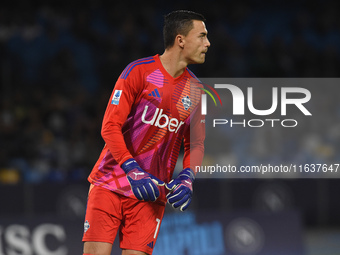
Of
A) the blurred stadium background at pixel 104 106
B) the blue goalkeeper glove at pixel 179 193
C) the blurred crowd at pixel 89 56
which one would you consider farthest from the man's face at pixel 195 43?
the blurred crowd at pixel 89 56

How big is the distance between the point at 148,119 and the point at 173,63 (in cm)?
41

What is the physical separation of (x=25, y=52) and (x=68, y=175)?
9.33 feet

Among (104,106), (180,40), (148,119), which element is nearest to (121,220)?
(148,119)

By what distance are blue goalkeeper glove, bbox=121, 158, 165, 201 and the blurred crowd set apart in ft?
17.9

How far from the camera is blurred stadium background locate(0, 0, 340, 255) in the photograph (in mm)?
7652

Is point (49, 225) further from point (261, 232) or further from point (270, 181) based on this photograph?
point (270, 181)

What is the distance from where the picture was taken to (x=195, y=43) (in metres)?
A: 3.99

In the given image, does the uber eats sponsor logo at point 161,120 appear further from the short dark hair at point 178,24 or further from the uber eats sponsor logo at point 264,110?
the uber eats sponsor logo at point 264,110

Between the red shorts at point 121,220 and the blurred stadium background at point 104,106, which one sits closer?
the red shorts at point 121,220

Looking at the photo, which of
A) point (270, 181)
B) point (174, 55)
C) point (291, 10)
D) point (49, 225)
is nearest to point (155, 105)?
point (174, 55)

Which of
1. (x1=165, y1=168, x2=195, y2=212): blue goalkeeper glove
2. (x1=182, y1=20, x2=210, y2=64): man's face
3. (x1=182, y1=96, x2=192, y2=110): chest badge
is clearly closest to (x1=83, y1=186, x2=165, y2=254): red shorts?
(x1=165, y1=168, x2=195, y2=212): blue goalkeeper glove

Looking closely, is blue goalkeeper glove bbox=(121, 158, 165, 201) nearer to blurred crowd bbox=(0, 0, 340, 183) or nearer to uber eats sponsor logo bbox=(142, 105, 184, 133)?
uber eats sponsor logo bbox=(142, 105, 184, 133)

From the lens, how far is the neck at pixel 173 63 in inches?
159

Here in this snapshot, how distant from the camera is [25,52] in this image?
1086 cm
